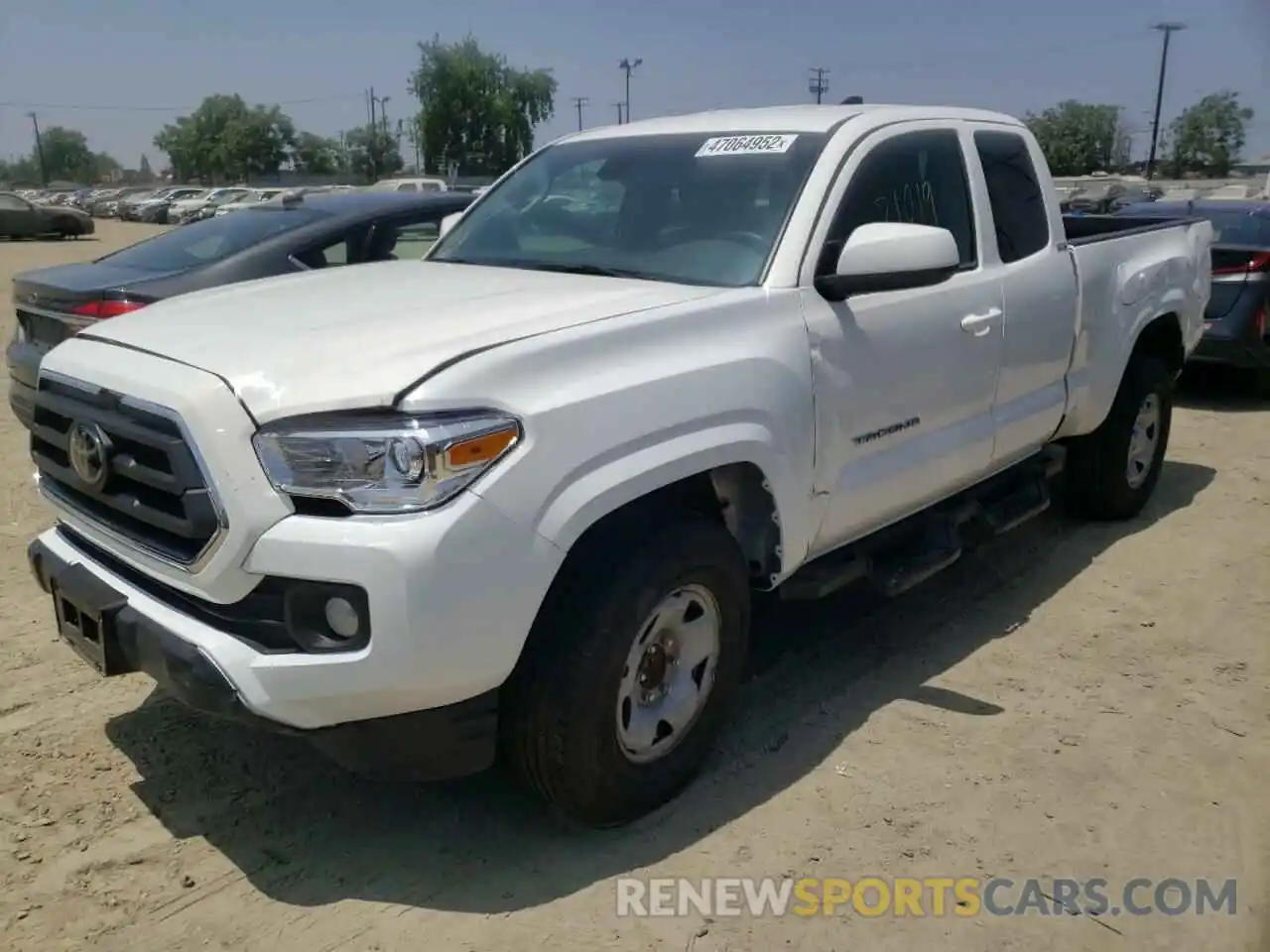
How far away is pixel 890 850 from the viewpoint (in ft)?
10.3

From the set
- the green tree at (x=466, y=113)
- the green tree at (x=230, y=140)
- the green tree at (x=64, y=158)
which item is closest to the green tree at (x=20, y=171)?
the green tree at (x=64, y=158)

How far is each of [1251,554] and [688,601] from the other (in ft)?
12.5

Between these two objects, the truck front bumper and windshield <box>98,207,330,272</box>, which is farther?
windshield <box>98,207,330,272</box>

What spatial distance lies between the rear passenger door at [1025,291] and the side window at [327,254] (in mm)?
3384

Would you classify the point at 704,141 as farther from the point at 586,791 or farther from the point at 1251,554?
the point at 1251,554

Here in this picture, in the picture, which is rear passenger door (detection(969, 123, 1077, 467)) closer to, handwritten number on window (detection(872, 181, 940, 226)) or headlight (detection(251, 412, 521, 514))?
handwritten number on window (detection(872, 181, 940, 226))

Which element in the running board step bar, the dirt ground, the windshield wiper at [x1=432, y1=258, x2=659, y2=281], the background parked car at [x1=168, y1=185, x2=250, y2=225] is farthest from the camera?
the background parked car at [x1=168, y1=185, x2=250, y2=225]

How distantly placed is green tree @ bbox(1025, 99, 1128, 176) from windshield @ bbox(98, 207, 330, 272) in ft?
250

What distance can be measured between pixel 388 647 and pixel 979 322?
262 cm

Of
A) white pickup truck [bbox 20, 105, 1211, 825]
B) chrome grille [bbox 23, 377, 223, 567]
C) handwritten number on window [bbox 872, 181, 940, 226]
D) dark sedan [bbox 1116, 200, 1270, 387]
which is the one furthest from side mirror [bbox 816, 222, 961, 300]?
dark sedan [bbox 1116, 200, 1270, 387]

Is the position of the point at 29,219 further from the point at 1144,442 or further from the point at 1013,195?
the point at 1013,195

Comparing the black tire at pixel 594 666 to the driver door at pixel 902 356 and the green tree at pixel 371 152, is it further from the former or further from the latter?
the green tree at pixel 371 152

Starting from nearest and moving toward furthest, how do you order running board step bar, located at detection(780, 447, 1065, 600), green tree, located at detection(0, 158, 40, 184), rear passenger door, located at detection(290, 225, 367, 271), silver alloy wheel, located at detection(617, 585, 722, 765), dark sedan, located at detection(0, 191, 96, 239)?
silver alloy wheel, located at detection(617, 585, 722, 765)
running board step bar, located at detection(780, 447, 1065, 600)
rear passenger door, located at detection(290, 225, 367, 271)
dark sedan, located at detection(0, 191, 96, 239)
green tree, located at detection(0, 158, 40, 184)

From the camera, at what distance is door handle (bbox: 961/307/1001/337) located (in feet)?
13.4
